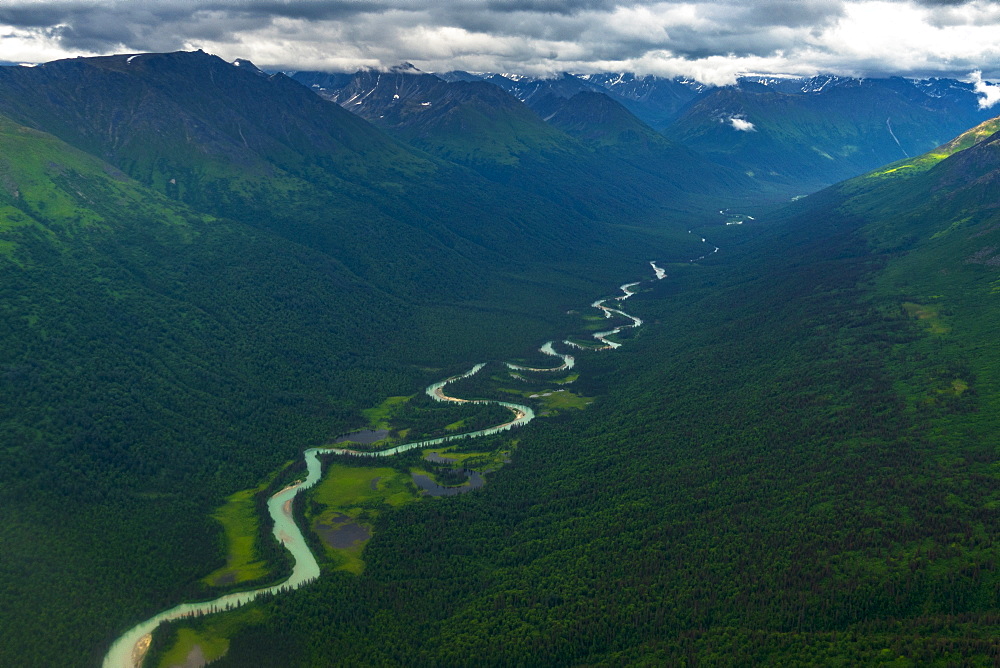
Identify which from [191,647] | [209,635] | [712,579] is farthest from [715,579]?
[191,647]

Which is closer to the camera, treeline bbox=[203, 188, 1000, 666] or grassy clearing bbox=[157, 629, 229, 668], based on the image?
treeline bbox=[203, 188, 1000, 666]

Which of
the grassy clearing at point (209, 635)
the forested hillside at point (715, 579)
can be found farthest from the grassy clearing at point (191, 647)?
the forested hillside at point (715, 579)

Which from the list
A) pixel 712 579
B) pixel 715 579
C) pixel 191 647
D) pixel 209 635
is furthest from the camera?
pixel 209 635

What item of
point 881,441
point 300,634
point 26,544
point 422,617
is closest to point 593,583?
point 422,617

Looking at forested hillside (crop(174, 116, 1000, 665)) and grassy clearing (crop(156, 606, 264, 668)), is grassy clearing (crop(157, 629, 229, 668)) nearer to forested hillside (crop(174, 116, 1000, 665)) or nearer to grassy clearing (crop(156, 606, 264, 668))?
grassy clearing (crop(156, 606, 264, 668))

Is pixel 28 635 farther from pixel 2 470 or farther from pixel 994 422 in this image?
pixel 994 422

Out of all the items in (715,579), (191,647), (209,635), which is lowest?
(191,647)

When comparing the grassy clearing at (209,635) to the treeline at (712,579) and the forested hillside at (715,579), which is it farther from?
the treeline at (712,579)

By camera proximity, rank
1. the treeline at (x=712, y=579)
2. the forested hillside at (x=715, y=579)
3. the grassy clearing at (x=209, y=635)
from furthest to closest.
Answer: the grassy clearing at (x=209, y=635) → the treeline at (x=712, y=579) → the forested hillside at (x=715, y=579)

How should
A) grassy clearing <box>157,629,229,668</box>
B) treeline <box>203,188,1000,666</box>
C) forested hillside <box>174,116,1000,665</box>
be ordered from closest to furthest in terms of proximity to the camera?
forested hillside <box>174,116,1000,665</box> → treeline <box>203,188,1000,666</box> → grassy clearing <box>157,629,229,668</box>

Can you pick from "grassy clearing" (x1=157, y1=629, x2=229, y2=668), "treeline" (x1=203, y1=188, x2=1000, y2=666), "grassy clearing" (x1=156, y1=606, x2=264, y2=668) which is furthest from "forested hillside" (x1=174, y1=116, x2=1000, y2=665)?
"grassy clearing" (x1=157, y1=629, x2=229, y2=668)

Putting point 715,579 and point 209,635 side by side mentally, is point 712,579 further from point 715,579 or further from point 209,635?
point 209,635
